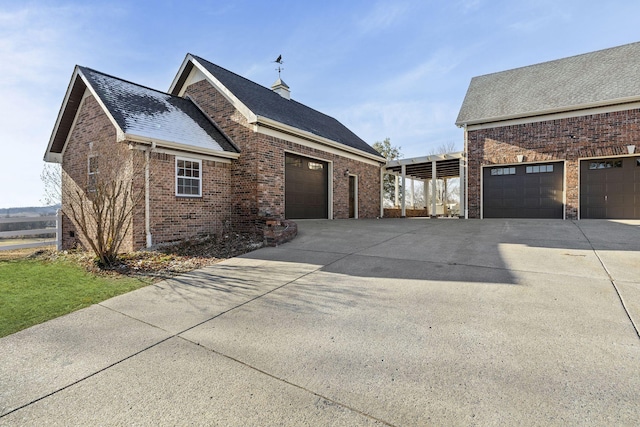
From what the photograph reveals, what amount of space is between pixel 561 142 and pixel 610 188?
2523mm

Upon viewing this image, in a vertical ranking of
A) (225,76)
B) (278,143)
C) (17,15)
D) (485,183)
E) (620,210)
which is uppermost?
(225,76)

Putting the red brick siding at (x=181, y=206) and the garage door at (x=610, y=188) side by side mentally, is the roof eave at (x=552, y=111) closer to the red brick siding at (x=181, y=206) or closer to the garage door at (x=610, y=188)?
the garage door at (x=610, y=188)

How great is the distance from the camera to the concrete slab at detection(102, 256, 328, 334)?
381 centimetres

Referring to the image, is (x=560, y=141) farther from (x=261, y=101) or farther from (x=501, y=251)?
(x=261, y=101)

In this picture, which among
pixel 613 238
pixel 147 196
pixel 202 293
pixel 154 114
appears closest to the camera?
pixel 202 293

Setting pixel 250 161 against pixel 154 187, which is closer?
pixel 154 187

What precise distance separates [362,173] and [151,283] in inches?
498

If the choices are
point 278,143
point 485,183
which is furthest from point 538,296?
point 485,183

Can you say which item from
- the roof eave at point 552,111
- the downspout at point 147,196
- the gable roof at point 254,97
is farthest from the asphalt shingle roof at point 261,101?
the roof eave at point 552,111

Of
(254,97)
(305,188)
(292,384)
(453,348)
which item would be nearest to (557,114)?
(305,188)

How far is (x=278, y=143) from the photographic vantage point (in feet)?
35.9

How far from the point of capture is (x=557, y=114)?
12414mm

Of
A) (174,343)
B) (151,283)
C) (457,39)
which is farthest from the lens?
(457,39)

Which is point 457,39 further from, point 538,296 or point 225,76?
point 538,296
